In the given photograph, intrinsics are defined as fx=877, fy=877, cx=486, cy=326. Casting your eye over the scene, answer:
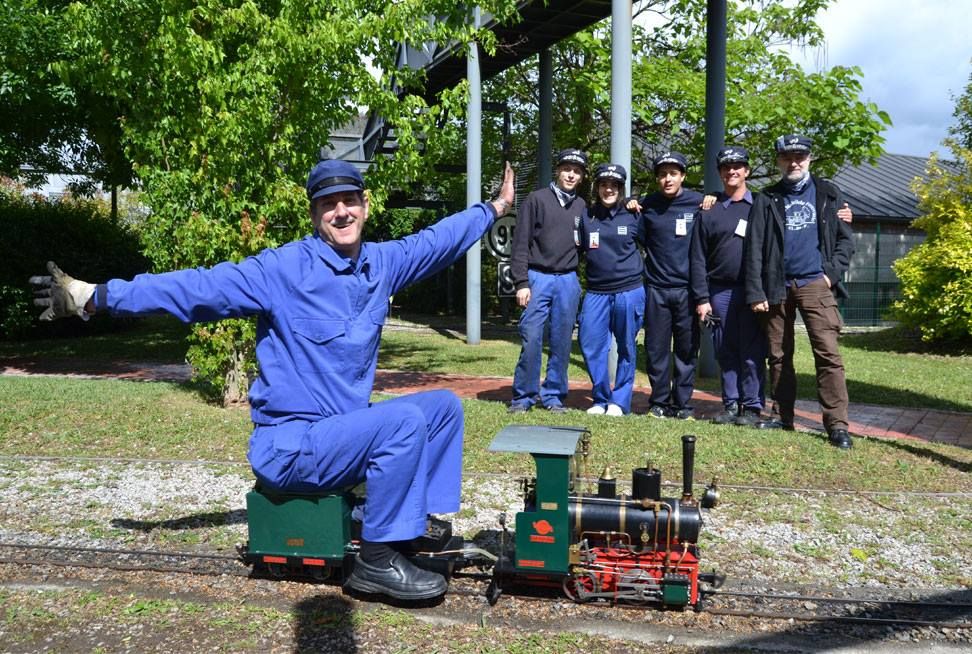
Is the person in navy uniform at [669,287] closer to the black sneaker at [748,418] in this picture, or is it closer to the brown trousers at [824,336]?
the black sneaker at [748,418]

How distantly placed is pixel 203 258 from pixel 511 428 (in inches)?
186

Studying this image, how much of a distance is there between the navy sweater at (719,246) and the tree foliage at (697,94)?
27.6 feet

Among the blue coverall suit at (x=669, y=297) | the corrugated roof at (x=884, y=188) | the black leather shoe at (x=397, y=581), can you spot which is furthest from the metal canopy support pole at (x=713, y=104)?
the corrugated roof at (x=884, y=188)

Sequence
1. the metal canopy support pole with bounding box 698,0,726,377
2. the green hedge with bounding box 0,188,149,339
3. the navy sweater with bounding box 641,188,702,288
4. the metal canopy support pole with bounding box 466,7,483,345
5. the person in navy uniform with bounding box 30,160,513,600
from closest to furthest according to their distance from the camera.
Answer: the person in navy uniform with bounding box 30,160,513,600, the navy sweater with bounding box 641,188,702,288, the metal canopy support pole with bounding box 698,0,726,377, the metal canopy support pole with bounding box 466,7,483,345, the green hedge with bounding box 0,188,149,339

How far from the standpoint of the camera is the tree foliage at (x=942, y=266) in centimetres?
1441

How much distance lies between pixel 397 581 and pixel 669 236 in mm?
4562

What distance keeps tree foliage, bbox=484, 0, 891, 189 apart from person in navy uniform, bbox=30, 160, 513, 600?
12.2m

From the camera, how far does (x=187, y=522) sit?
5.23 m

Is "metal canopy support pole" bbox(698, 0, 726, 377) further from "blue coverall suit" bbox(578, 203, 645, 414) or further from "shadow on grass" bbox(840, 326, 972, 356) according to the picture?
"shadow on grass" bbox(840, 326, 972, 356)

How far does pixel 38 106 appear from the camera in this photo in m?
10.8

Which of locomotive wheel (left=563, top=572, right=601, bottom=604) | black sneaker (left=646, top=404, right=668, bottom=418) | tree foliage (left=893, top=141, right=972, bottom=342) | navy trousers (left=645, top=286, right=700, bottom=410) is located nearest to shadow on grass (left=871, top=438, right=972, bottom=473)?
navy trousers (left=645, top=286, right=700, bottom=410)

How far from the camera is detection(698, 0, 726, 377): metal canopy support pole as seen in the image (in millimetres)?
10742

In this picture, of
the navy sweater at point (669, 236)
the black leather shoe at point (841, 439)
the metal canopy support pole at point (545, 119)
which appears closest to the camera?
the black leather shoe at point (841, 439)

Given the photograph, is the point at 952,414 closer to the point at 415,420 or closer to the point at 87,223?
the point at 415,420
